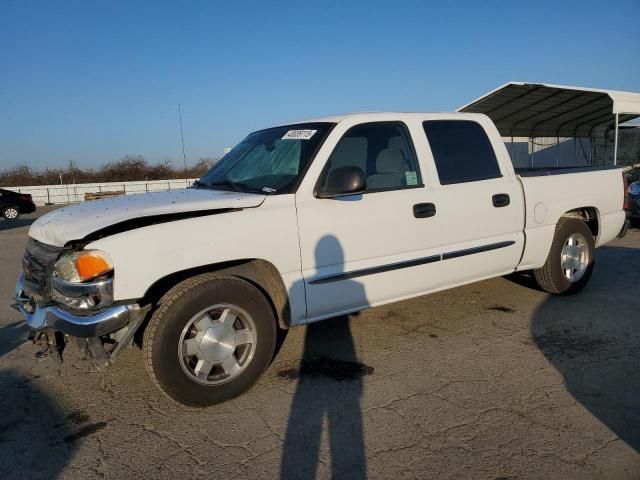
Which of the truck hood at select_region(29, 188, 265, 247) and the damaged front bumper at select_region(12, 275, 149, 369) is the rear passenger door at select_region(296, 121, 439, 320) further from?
the damaged front bumper at select_region(12, 275, 149, 369)

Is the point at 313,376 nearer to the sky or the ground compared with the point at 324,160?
nearer to the ground

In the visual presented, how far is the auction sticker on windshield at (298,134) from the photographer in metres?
3.82

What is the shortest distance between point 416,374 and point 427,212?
1280 mm

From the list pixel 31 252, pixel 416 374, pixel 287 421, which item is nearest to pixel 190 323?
pixel 287 421

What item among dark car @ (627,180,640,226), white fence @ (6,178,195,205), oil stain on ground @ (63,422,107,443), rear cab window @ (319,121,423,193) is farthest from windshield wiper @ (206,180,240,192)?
white fence @ (6,178,195,205)

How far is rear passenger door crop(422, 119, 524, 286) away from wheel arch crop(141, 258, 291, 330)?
1.46 m

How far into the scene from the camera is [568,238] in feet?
16.8

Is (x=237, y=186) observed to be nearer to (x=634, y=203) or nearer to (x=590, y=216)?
(x=590, y=216)

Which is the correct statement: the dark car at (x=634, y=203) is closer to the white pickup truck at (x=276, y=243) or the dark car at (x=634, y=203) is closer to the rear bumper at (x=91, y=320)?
the white pickup truck at (x=276, y=243)

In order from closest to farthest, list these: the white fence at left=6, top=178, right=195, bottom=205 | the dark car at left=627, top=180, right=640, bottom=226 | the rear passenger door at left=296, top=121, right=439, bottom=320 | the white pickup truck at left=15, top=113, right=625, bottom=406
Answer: the white pickup truck at left=15, top=113, right=625, bottom=406 → the rear passenger door at left=296, top=121, right=439, bottom=320 → the dark car at left=627, top=180, right=640, bottom=226 → the white fence at left=6, top=178, right=195, bottom=205

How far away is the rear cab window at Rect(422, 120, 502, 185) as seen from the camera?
4.19 m

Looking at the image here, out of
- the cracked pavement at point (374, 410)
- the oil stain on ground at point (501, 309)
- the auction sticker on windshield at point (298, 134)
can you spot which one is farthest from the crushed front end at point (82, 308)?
the oil stain on ground at point (501, 309)

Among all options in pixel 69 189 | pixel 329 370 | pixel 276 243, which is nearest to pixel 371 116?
pixel 276 243

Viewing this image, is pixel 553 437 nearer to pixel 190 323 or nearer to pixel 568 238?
→ pixel 190 323
